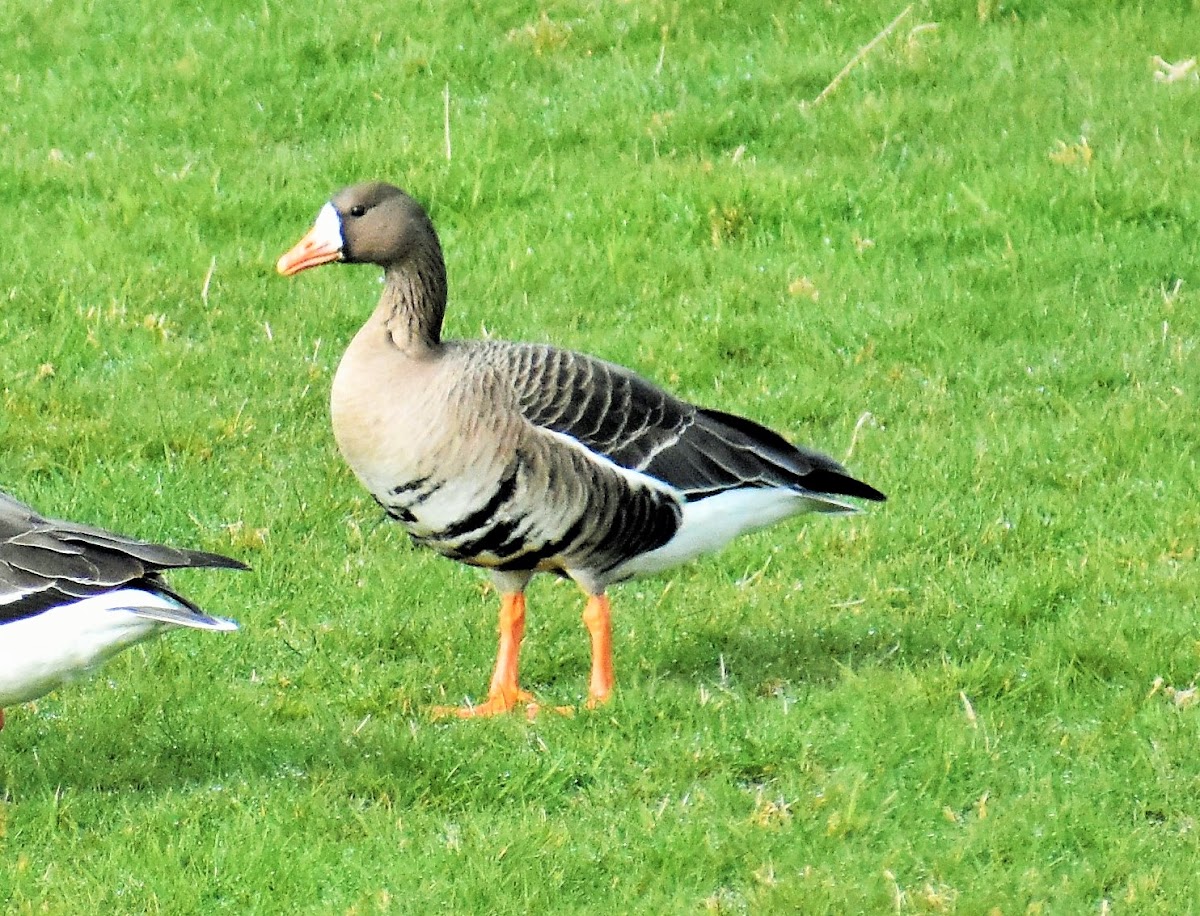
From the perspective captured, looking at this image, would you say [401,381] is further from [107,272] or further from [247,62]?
[247,62]

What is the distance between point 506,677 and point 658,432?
3.50ft

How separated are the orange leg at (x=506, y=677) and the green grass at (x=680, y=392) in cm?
17

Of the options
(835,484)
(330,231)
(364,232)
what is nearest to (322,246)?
(330,231)

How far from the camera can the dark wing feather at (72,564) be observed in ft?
17.9

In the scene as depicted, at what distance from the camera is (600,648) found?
6758 mm

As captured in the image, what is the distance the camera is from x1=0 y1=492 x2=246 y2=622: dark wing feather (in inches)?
215

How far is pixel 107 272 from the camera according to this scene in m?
10.5

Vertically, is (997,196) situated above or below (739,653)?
above

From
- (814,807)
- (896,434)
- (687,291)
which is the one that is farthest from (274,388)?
(814,807)

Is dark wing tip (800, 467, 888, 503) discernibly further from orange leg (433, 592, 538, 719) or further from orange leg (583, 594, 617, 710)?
orange leg (433, 592, 538, 719)

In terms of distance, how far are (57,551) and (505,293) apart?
5.21 meters

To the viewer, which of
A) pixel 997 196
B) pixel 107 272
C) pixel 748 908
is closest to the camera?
pixel 748 908

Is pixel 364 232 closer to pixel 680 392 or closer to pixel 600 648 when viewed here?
pixel 600 648

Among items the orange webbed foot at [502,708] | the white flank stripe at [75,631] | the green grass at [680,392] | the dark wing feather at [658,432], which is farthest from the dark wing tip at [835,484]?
the white flank stripe at [75,631]
